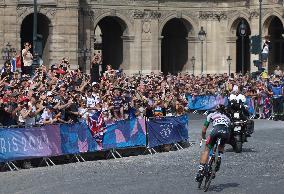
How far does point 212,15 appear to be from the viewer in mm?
64625

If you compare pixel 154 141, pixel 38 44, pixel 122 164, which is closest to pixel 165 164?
pixel 122 164

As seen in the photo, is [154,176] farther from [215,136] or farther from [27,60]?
[27,60]

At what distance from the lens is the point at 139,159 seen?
2483 cm

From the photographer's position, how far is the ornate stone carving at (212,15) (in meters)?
64.4

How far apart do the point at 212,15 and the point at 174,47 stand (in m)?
5.35

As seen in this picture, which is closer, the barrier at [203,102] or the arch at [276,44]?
the barrier at [203,102]

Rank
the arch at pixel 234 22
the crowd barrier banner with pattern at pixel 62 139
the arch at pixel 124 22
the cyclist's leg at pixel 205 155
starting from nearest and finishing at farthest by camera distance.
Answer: the cyclist's leg at pixel 205 155 → the crowd barrier banner with pattern at pixel 62 139 → the arch at pixel 124 22 → the arch at pixel 234 22

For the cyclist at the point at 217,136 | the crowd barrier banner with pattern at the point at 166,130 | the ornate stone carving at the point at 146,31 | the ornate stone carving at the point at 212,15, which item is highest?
the ornate stone carving at the point at 212,15

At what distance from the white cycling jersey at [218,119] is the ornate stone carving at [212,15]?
4496cm

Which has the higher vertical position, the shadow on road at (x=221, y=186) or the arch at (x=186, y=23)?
the arch at (x=186, y=23)

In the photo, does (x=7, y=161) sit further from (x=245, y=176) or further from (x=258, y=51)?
(x=258, y=51)

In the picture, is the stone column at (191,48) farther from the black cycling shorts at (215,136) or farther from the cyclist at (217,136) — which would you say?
the black cycling shorts at (215,136)

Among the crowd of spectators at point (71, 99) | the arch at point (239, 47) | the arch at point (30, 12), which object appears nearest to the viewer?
the crowd of spectators at point (71, 99)

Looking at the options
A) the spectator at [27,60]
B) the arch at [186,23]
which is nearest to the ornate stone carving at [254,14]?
the arch at [186,23]
